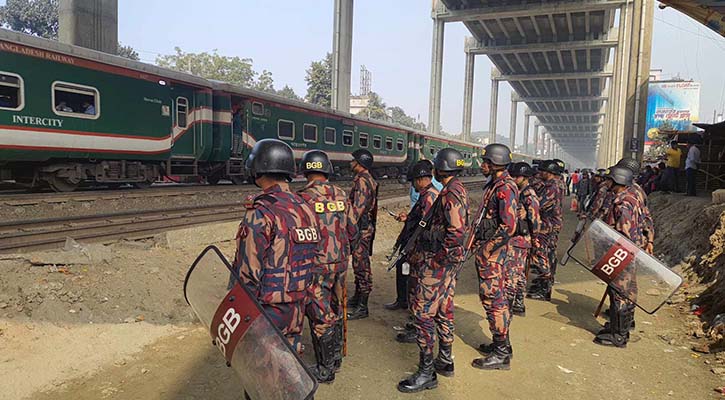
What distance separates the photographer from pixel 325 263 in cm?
357

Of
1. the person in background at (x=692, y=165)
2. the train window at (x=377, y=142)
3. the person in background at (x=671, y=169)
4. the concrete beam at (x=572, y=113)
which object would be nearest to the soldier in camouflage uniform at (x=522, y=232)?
the person in background at (x=692, y=165)

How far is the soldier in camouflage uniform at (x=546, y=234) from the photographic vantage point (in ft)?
21.5

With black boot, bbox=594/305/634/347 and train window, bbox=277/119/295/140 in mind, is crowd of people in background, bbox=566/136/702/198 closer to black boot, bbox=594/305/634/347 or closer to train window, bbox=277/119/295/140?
black boot, bbox=594/305/634/347

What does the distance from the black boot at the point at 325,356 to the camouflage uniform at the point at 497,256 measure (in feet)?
4.86

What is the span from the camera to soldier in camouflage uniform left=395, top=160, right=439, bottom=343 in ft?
12.5

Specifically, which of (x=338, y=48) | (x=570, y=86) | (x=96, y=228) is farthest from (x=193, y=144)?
(x=570, y=86)

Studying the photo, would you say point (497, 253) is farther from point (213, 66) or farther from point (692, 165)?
point (213, 66)

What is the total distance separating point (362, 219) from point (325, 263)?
169 centimetres

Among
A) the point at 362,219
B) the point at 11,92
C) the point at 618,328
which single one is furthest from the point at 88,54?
the point at 618,328

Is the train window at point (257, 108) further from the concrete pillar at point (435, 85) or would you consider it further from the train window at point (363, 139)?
the concrete pillar at point (435, 85)

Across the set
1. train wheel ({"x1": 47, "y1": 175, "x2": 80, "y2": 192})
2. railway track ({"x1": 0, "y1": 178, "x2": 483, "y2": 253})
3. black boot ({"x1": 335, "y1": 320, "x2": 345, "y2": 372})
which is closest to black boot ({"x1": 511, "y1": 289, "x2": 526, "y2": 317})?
black boot ({"x1": 335, "y1": 320, "x2": 345, "y2": 372})

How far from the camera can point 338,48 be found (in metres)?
27.5

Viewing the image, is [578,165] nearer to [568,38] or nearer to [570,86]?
[570,86]

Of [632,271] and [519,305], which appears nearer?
[632,271]
